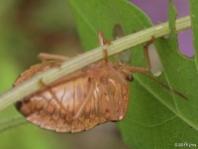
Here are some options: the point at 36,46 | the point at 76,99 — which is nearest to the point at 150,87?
the point at 76,99

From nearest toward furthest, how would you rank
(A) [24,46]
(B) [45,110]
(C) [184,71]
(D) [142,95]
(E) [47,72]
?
(E) [47,72]
(B) [45,110]
(C) [184,71]
(D) [142,95]
(A) [24,46]

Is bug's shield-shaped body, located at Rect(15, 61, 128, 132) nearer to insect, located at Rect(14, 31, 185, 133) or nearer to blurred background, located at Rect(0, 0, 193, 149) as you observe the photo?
insect, located at Rect(14, 31, 185, 133)

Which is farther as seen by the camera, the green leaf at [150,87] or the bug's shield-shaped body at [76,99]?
the green leaf at [150,87]

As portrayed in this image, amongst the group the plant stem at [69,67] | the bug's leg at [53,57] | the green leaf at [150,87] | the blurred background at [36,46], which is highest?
the plant stem at [69,67]

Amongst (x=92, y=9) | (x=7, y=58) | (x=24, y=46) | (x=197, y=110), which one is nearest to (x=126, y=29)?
Answer: (x=92, y=9)

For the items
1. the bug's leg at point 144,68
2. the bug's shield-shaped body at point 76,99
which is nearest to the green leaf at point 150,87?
the bug's leg at point 144,68

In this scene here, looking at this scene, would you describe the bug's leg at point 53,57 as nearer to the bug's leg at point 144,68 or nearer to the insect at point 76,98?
the insect at point 76,98

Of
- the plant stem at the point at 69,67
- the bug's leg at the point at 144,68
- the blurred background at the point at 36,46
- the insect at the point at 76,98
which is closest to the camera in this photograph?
the plant stem at the point at 69,67

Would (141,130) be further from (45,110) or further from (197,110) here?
(45,110)
